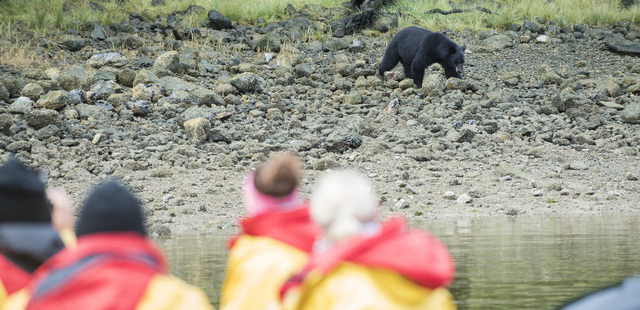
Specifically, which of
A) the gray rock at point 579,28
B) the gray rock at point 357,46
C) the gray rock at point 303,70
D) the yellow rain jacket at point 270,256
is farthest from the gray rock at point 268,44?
the yellow rain jacket at point 270,256

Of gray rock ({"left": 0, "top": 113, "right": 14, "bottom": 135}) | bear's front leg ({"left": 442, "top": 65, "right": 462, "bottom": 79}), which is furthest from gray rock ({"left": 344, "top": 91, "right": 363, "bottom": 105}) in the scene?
gray rock ({"left": 0, "top": 113, "right": 14, "bottom": 135})

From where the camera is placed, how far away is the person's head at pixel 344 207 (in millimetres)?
2389

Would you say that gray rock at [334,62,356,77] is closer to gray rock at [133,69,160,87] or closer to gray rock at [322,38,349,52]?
gray rock at [322,38,349,52]

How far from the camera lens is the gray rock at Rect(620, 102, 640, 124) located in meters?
12.7

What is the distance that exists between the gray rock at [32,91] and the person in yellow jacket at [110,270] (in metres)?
11.6

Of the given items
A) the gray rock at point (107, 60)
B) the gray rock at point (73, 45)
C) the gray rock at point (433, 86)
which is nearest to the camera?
the gray rock at point (433, 86)

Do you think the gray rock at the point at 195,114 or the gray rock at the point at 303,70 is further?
the gray rock at the point at 303,70

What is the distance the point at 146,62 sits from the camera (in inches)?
606

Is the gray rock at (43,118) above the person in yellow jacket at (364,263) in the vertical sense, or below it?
below

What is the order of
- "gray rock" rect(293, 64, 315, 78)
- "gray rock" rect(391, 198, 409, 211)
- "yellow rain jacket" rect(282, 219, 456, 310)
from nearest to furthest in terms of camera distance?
"yellow rain jacket" rect(282, 219, 456, 310) < "gray rock" rect(391, 198, 409, 211) < "gray rock" rect(293, 64, 315, 78)

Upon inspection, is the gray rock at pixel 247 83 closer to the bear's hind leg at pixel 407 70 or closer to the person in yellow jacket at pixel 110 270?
the bear's hind leg at pixel 407 70

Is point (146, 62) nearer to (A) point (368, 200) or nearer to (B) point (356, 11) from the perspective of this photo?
(B) point (356, 11)

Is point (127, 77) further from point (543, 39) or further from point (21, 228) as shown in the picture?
point (21, 228)

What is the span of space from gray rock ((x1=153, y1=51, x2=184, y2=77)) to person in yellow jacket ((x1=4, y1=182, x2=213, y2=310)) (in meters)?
12.7
